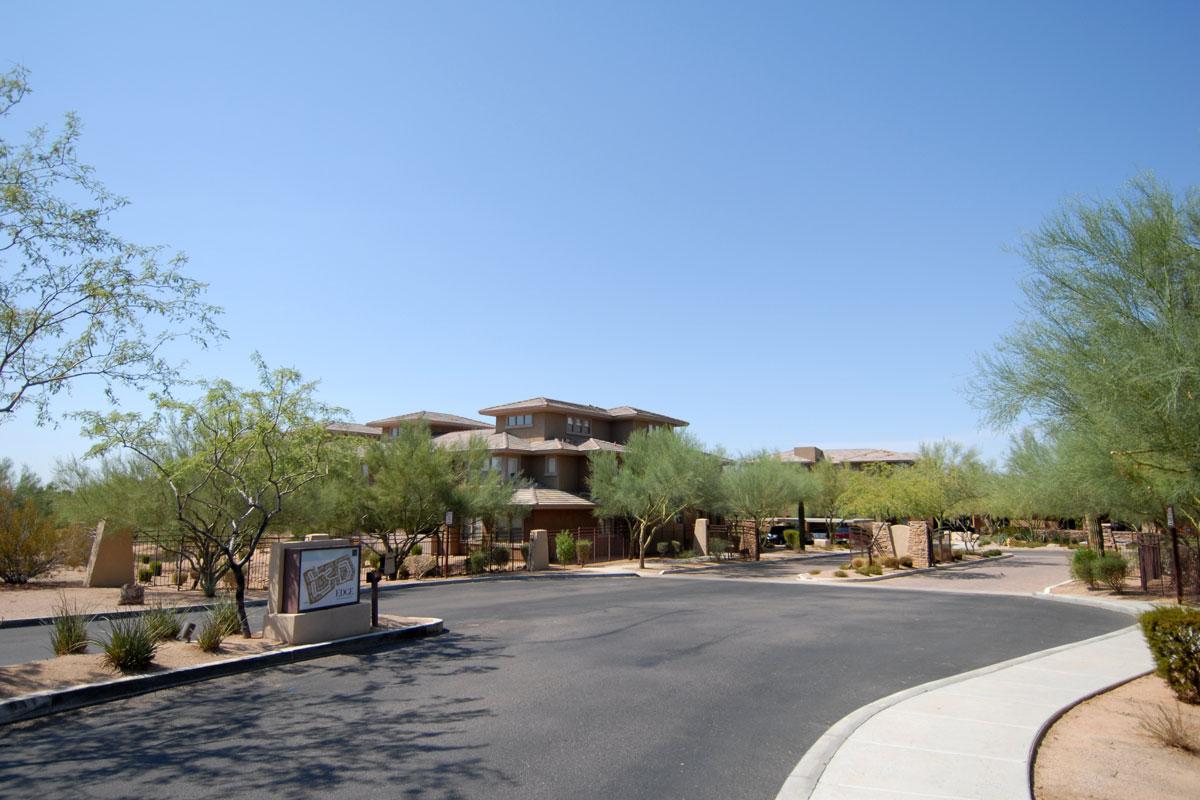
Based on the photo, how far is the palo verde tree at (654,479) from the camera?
35.5 m

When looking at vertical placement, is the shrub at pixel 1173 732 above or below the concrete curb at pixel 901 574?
above

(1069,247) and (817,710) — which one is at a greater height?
(1069,247)

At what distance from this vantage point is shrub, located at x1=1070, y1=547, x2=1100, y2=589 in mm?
23359

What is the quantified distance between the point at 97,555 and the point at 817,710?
78.1ft

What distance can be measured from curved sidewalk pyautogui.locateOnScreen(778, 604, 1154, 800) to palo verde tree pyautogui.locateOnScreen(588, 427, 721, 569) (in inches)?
958

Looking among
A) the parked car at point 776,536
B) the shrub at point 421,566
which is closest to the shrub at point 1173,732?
the shrub at point 421,566

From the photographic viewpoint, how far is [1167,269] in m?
8.98

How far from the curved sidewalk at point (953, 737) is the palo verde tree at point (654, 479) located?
2433 cm

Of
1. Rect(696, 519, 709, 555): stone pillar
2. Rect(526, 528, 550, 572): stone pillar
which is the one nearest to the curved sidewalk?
Rect(526, 528, 550, 572): stone pillar

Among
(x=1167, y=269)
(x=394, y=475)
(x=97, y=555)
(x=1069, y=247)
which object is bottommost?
(x=97, y=555)

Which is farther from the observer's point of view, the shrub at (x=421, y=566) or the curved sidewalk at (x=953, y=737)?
the shrub at (x=421, y=566)

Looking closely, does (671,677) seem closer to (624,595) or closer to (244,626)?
(244,626)

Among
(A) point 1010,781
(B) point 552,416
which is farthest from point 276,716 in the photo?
(B) point 552,416

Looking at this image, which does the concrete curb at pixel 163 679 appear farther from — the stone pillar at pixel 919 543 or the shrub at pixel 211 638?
the stone pillar at pixel 919 543
